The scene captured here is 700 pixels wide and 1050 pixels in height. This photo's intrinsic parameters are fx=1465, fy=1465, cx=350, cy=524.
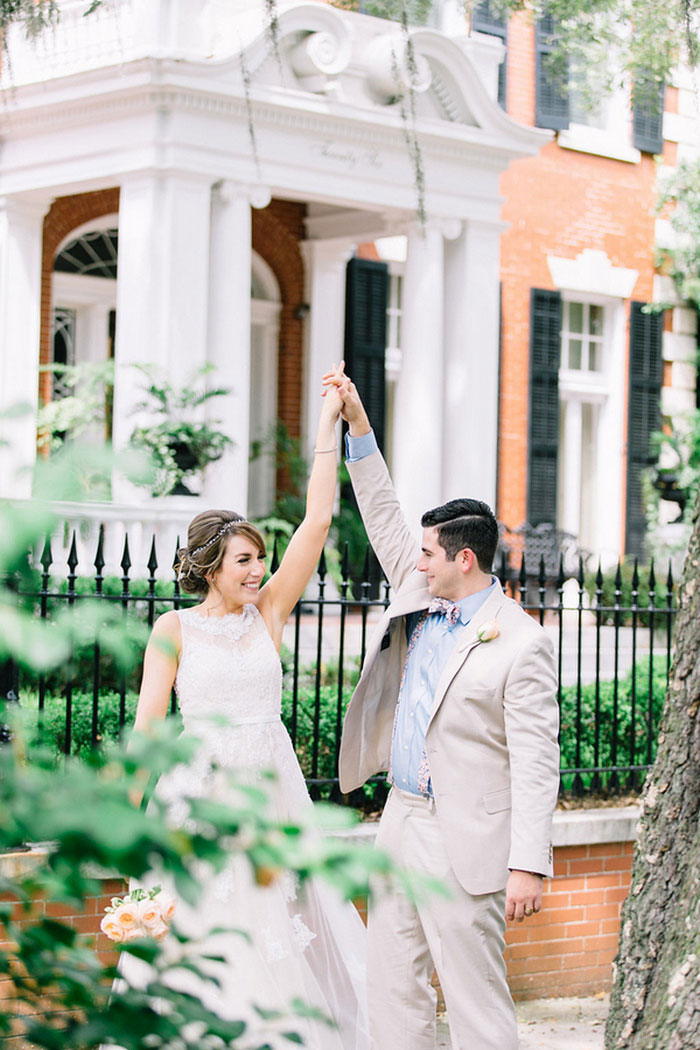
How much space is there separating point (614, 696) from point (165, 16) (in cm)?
680

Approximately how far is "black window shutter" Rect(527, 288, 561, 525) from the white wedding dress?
39.2 ft

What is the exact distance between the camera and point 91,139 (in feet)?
37.6

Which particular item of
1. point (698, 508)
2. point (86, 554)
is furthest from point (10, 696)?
point (86, 554)

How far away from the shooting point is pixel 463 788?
3.93 meters

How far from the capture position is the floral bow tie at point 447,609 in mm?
4133

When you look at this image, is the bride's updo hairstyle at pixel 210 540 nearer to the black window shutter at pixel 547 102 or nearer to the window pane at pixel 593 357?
the black window shutter at pixel 547 102

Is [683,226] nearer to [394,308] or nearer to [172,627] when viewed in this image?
[394,308]

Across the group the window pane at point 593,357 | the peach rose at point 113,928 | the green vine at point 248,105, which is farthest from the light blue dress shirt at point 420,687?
the window pane at point 593,357

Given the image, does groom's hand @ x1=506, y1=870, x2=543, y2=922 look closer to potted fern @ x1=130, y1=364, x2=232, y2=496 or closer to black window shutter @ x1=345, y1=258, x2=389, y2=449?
potted fern @ x1=130, y1=364, x2=232, y2=496

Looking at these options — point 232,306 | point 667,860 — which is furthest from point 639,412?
point 667,860

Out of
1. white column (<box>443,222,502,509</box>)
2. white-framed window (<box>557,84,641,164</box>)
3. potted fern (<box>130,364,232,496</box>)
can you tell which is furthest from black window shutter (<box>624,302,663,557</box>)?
potted fern (<box>130,364,232,496</box>)

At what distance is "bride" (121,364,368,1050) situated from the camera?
3.90 meters

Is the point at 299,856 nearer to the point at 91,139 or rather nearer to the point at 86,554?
the point at 86,554

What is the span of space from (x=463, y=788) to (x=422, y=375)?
8931 millimetres
